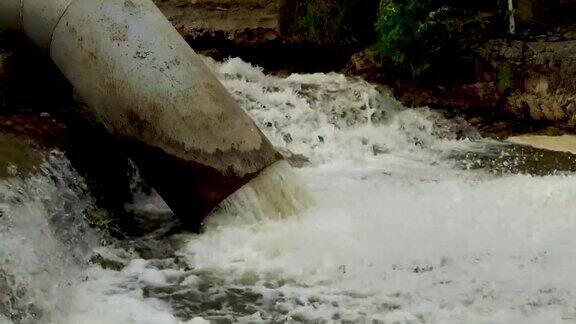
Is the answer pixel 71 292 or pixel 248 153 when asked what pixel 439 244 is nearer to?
pixel 248 153

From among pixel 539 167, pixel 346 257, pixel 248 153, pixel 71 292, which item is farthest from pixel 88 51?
pixel 539 167

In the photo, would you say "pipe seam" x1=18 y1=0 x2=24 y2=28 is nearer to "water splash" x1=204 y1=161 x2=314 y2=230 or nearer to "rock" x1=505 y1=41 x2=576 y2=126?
"water splash" x1=204 y1=161 x2=314 y2=230

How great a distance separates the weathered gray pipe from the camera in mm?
5188

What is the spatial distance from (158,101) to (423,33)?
4.81m

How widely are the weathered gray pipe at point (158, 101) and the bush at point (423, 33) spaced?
4.24 metres

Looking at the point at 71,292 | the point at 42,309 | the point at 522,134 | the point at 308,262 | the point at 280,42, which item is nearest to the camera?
the point at 42,309

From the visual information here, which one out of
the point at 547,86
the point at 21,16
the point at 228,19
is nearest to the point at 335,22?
the point at 228,19

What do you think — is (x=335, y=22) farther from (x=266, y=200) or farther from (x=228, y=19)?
(x=266, y=200)

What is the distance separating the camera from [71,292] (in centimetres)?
411

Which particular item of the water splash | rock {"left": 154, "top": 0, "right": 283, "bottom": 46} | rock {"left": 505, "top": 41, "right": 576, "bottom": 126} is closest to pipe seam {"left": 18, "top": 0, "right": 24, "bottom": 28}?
the water splash

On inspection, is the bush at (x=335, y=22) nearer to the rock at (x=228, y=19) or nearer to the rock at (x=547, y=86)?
the rock at (x=228, y=19)

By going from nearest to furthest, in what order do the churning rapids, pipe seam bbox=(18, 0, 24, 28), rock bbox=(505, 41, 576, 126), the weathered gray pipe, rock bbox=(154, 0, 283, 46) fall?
the churning rapids
the weathered gray pipe
pipe seam bbox=(18, 0, 24, 28)
rock bbox=(505, 41, 576, 126)
rock bbox=(154, 0, 283, 46)

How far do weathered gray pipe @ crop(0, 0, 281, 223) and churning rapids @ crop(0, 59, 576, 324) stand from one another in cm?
30

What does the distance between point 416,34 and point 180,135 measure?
15.5 ft
